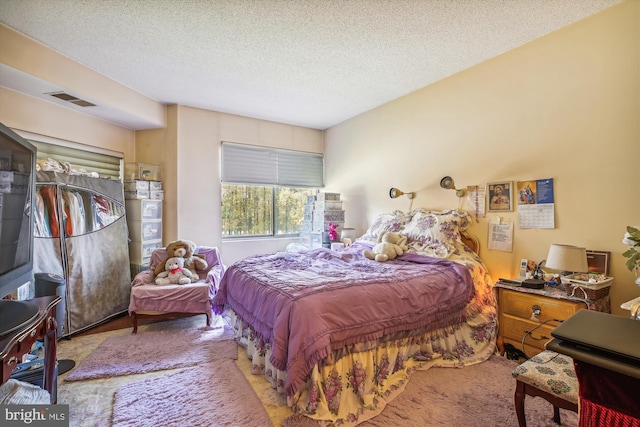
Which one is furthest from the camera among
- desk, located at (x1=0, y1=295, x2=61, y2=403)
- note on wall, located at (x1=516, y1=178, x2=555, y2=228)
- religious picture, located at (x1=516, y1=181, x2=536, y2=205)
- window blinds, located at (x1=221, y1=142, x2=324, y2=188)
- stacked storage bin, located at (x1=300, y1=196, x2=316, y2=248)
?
stacked storage bin, located at (x1=300, y1=196, x2=316, y2=248)

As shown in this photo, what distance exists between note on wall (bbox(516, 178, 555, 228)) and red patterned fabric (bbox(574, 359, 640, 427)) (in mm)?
2065

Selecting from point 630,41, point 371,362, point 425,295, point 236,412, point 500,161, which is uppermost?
point 630,41

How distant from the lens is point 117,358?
244cm

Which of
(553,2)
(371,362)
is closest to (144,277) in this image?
(371,362)

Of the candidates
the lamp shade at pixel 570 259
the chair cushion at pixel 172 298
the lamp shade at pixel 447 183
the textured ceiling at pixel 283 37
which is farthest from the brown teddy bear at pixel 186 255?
the lamp shade at pixel 570 259

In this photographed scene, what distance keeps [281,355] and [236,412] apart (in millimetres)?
464

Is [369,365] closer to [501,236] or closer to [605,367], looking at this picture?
[605,367]

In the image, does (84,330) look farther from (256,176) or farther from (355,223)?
(355,223)

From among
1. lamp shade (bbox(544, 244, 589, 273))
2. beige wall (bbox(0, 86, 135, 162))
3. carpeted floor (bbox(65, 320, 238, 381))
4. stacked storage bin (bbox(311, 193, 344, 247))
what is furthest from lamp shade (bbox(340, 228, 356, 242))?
beige wall (bbox(0, 86, 135, 162))

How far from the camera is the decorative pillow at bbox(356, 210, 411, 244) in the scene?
339 centimetres

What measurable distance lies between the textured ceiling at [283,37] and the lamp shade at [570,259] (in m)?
1.73

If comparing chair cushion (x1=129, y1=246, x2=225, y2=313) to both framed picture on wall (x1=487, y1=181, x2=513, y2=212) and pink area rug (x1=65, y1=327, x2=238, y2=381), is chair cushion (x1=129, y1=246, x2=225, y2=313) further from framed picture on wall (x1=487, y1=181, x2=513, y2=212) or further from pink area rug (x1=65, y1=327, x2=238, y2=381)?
framed picture on wall (x1=487, y1=181, x2=513, y2=212)

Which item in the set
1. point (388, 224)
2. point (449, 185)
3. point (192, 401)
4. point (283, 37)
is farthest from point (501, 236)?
point (192, 401)

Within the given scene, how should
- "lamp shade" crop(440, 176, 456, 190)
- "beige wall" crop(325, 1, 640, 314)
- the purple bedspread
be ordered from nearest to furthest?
the purple bedspread
"beige wall" crop(325, 1, 640, 314)
"lamp shade" crop(440, 176, 456, 190)
